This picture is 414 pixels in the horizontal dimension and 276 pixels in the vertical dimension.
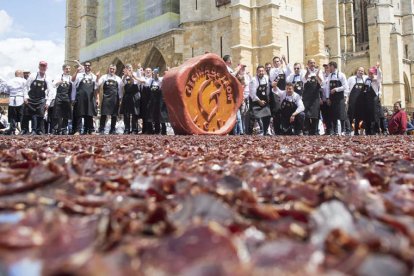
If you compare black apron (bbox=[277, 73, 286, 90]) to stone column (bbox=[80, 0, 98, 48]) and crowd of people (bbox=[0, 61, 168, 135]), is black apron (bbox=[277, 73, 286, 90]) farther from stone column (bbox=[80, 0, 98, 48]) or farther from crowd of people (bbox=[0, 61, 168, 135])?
stone column (bbox=[80, 0, 98, 48])

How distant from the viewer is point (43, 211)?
1.04 m

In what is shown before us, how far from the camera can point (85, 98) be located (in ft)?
39.7

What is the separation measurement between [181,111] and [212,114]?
0.95 meters

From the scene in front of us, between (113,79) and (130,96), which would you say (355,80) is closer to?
(130,96)

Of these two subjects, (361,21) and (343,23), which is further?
(361,21)

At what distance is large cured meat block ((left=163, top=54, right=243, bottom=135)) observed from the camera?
30.9ft

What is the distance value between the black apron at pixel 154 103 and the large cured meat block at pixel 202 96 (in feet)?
11.1

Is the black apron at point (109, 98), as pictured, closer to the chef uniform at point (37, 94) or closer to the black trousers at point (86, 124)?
the black trousers at point (86, 124)

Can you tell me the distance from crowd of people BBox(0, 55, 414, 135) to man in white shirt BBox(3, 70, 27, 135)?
0.03 meters

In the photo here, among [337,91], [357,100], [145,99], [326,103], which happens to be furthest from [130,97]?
[357,100]

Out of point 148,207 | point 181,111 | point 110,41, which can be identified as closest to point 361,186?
point 148,207

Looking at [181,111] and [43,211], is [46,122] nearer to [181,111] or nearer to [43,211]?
[181,111]

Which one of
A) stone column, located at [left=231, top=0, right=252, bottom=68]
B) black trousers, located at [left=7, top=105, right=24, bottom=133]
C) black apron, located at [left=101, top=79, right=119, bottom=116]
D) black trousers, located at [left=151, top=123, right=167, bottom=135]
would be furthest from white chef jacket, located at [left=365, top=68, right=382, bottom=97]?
stone column, located at [left=231, top=0, right=252, bottom=68]

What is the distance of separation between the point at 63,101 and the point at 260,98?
5422mm
